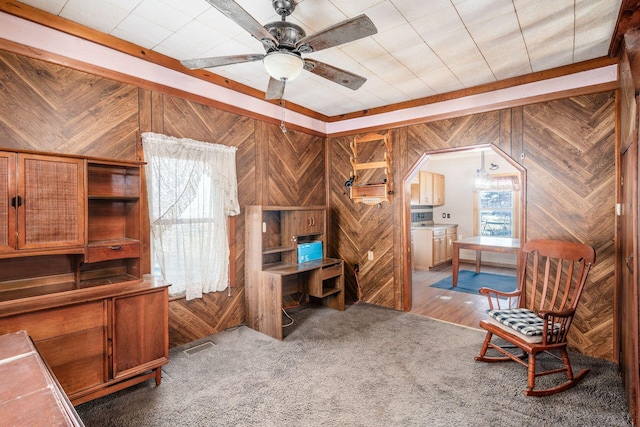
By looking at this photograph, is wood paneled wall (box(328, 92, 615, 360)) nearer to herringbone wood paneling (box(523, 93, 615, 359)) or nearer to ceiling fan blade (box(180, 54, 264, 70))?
herringbone wood paneling (box(523, 93, 615, 359))

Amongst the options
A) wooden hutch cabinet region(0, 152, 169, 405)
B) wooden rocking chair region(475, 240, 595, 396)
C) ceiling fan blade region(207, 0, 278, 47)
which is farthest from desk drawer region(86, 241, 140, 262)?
wooden rocking chair region(475, 240, 595, 396)

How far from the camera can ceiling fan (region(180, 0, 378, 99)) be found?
1746 millimetres

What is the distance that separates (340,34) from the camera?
1860mm

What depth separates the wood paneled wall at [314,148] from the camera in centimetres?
248

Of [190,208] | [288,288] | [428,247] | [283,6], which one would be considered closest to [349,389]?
[288,288]

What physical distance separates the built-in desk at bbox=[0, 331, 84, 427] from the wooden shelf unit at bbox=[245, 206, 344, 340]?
7.24 ft

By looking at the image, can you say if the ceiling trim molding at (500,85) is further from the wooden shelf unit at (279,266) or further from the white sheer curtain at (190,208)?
the white sheer curtain at (190,208)

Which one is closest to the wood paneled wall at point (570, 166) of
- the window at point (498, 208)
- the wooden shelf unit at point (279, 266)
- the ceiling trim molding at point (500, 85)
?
the ceiling trim molding at point (500, 85)

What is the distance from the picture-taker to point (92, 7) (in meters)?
2.30

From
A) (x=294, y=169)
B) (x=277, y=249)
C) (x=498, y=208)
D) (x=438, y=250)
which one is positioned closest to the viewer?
(x=277, y=249)

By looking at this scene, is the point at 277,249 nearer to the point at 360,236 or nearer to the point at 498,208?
the point at 360,236

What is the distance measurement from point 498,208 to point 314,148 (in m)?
5.12

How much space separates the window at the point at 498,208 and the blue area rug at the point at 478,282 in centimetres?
146

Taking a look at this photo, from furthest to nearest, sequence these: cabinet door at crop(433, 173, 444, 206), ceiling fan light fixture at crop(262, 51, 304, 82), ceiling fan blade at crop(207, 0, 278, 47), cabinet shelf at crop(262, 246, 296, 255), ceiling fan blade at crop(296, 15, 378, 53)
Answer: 1. cabinet door at crop(433, 173, 444, 206)
2. cabinet shelf at crop(262, 246, 296, 255)
3. ceiling fan light fixture at crop(262, 51, 304, 82)
4. ceiling fan blade at crop(296, 15, 378, 53)
5. ceiling fan blade at crop(207, 0, 278, 47)
